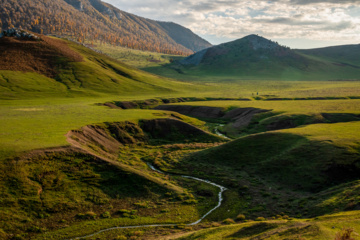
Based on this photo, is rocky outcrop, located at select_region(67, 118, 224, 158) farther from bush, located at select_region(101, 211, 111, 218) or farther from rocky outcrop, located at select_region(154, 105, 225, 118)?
rocky outcrop, located at select_region(154, 105, 225, 118)

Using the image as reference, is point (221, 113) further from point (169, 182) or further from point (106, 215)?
point (106, 215)

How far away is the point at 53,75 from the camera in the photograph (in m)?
165

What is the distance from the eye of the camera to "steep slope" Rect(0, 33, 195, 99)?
144 meters

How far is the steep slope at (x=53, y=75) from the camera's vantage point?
14375cm

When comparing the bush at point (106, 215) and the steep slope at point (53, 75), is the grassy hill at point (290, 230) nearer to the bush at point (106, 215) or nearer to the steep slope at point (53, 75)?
the bush at point (106, 215)

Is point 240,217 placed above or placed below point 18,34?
below

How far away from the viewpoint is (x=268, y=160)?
53.9m

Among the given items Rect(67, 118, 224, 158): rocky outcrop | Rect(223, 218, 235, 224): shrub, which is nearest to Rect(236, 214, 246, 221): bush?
Rect(223, 218, 235, 224): shrub

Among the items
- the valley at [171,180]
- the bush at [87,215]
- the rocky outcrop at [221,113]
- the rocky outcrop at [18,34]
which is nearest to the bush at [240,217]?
the valley at [171,180]

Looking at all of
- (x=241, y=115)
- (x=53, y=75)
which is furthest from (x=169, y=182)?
(x=53, y=75)

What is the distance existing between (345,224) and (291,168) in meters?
27.1

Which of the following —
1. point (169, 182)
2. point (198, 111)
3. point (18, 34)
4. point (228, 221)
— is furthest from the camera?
point (18, 34)

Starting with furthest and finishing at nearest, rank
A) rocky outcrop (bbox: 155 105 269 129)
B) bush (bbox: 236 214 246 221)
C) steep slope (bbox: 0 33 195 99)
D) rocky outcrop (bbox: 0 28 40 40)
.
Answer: rocky outcrop (bbox: 0 28 40 40), steep slope (bbox: 0 33 195 99), rocky outcrop (bbox: 155 105 269 129), bush (bbox: 236 214 246 221)

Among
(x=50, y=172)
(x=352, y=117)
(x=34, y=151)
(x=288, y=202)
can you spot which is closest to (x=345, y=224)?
(x=288, y=202)
